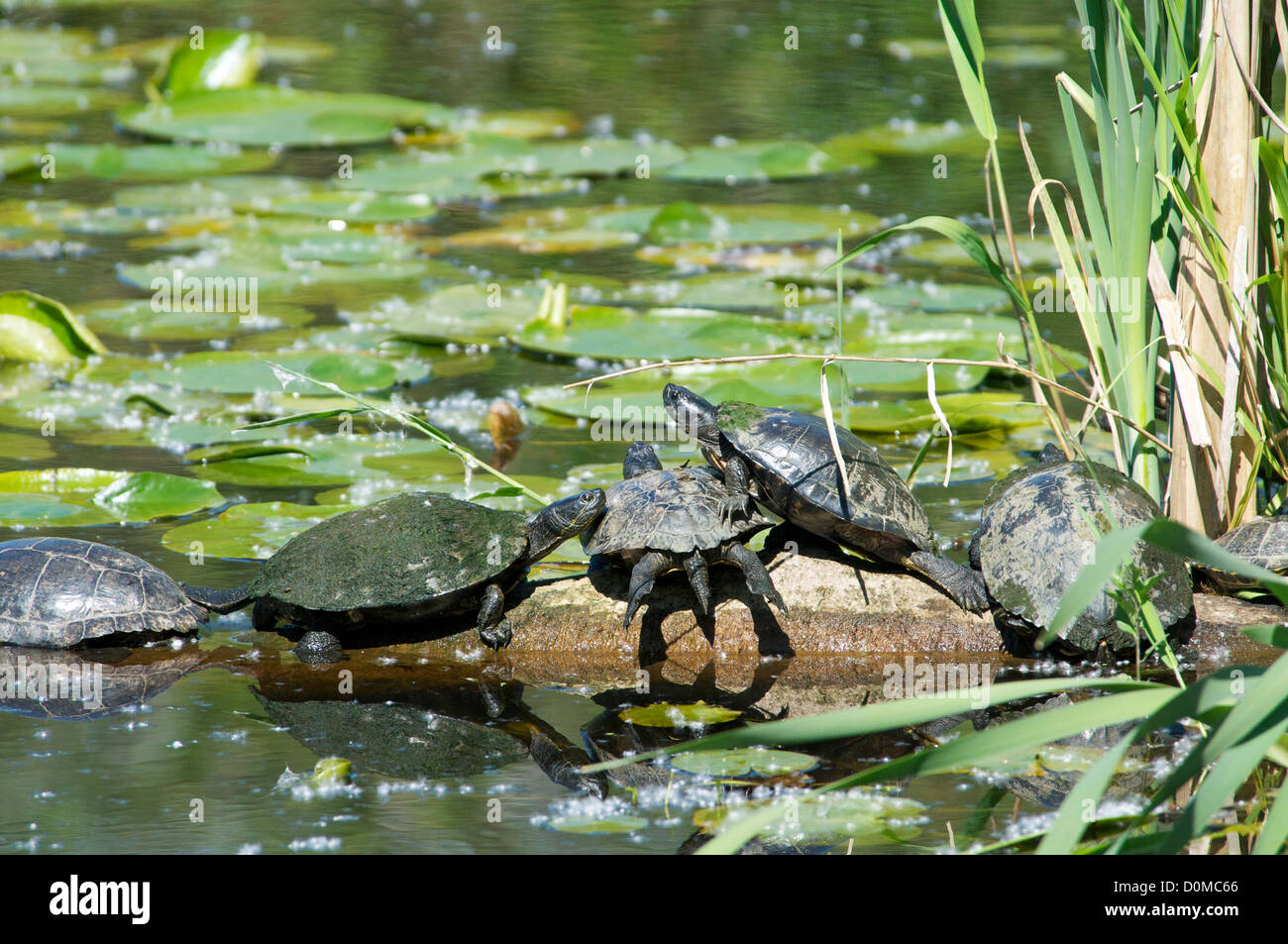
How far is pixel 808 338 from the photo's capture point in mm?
6410

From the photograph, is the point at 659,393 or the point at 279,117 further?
the point at 279,117

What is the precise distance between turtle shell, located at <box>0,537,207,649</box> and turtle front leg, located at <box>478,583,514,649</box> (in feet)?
2.88

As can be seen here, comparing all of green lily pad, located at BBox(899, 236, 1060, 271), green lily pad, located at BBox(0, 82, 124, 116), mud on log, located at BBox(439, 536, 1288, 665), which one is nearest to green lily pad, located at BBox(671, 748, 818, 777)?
mud on log, located at BBox(439, 536, 1288, 665)

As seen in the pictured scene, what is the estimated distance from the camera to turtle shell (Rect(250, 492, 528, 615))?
3.81m

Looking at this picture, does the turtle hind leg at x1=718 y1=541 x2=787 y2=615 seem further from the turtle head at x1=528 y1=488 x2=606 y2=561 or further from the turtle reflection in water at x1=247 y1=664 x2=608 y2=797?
the turtle reflection in water at x1=247 y1=664 x2=608 y2=797

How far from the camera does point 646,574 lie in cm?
376

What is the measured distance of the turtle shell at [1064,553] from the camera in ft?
11.8

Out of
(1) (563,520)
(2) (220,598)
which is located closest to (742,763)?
(1) (563,520)

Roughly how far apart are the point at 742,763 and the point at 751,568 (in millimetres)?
748

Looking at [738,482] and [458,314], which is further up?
[458,314]

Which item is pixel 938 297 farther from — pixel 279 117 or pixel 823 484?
pixel 279 117

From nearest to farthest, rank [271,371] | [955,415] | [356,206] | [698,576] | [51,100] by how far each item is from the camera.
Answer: [698,576], [955,415], [271,371], [356,206], [51,100]

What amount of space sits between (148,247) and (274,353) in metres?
2.02

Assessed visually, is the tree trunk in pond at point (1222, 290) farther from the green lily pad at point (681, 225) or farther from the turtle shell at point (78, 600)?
the green lily pad at point (681, 225)
